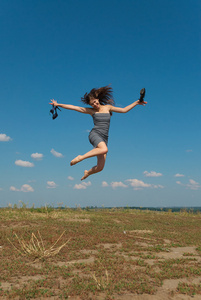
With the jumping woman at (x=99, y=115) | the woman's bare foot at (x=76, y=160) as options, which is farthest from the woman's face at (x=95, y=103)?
the woman's bare foot at (x=76, y=160)

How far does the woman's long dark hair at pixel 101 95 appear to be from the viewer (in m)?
7.41

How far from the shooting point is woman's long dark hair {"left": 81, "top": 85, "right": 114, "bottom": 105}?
24.3 ft

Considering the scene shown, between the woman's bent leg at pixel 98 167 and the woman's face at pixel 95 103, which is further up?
the woman's face at pixel 95 103

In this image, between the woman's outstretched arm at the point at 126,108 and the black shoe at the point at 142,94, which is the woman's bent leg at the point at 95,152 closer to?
the woman's outstretched arm at the point at 126,108

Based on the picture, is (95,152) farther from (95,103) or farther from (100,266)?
(100,266)

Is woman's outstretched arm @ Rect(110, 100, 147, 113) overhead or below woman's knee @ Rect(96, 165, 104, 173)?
overhead

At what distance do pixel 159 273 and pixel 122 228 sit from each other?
221 inches

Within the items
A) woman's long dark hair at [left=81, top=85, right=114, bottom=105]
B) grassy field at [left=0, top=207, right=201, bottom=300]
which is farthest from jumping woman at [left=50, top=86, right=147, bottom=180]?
grassy field at [left=0, top=207, right=201, bottom=300]

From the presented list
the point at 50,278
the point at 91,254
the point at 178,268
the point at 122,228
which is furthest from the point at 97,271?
the point at 122,228

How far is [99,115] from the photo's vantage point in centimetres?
693

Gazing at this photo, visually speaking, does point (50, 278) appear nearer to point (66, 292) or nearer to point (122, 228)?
point (66, 292)

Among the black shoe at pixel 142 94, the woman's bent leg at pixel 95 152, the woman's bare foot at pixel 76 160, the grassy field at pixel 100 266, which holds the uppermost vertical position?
the black shoe at pixel 142 94

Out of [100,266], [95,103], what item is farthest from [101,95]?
[100,266]

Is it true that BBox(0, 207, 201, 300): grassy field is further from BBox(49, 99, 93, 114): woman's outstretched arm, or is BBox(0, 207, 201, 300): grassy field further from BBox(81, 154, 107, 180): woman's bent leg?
BBox(49, 99, 93, 114): woman's outstretched arm
